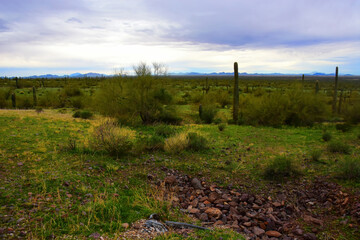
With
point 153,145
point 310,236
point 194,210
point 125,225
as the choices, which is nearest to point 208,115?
point 153,145

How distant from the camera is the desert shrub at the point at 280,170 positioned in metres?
7.82

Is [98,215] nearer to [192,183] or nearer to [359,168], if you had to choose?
[192,183]

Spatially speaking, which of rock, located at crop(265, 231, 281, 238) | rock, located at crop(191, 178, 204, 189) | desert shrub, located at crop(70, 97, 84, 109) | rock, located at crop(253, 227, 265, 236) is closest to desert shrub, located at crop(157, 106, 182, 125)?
rock, located at crop(191, 178, 204, 189)

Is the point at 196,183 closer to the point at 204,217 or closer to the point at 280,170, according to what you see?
the point at 204,217

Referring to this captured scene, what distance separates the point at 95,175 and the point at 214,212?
3239 millimetres

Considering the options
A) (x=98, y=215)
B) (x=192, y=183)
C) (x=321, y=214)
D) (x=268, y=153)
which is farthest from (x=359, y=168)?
(x=98, y=215)

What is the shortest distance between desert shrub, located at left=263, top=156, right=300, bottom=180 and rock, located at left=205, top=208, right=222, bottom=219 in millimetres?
2755

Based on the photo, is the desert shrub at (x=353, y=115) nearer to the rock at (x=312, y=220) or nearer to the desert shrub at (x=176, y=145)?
the desert shrub at (x=176, y=145)

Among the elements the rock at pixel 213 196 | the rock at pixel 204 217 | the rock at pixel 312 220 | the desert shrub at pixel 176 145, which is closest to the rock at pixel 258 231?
the rock at pixel 204 217

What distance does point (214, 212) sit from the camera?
572 cm

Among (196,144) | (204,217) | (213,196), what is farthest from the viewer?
(196,144)

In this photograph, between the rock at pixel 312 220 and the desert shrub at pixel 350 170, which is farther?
the desert shrub at pixel 350 170

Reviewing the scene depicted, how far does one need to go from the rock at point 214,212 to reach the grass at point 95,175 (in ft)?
2.39

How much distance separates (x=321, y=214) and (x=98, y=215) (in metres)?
4.89
